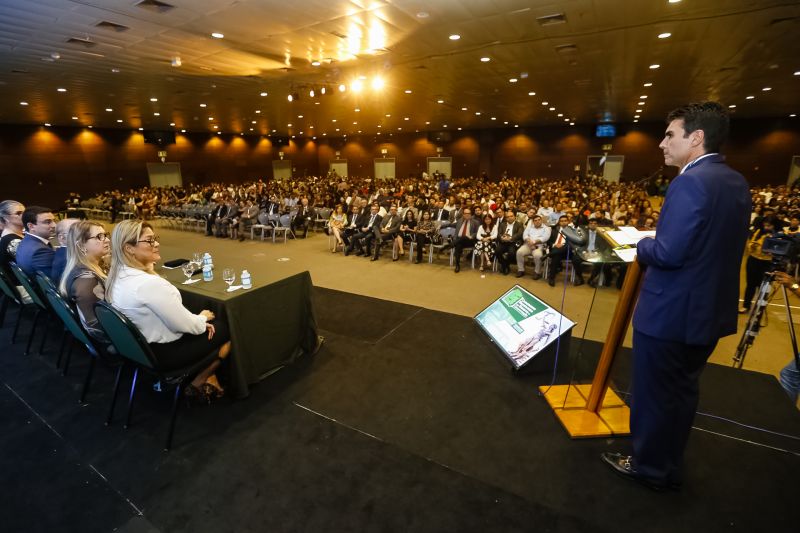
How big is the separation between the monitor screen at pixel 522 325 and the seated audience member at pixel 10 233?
5120 millimetres

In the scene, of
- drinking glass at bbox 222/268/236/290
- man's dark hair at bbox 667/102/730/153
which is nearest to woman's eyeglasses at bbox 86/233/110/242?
drinking glass at bbox 222/268/236/290

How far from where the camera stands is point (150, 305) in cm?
227

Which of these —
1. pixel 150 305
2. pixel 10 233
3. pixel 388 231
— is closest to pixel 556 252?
pixel 388 231

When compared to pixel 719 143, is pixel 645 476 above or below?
below

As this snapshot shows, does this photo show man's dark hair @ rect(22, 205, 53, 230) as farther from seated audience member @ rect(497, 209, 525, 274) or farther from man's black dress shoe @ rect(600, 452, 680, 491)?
seated audience member @ rect(497, 209, 525, 274)

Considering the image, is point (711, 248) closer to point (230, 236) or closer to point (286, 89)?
point (286, 89)

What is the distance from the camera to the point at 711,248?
65.9 inches

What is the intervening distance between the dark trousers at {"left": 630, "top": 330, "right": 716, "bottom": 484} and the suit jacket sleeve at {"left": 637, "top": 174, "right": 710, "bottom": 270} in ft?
1.38

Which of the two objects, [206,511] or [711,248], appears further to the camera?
[206,511]

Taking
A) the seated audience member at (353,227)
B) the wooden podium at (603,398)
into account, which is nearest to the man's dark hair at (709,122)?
the wooden podium at (603,398)

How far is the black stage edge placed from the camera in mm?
1912

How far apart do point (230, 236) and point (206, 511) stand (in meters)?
10.2

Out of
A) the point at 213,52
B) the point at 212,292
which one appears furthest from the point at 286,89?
the point at 212,292

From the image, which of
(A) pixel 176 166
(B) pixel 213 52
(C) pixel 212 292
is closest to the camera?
(C) pixel 212 292
